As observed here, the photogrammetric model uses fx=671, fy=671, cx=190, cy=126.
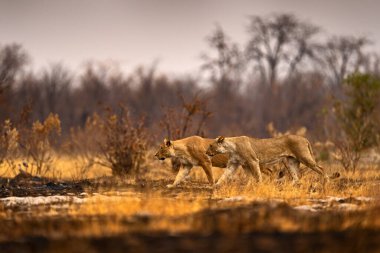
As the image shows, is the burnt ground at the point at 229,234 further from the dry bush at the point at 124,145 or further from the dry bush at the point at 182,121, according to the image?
the dry bush at the point at 182,121

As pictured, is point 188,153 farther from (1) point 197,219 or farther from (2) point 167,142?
(1) point 197,219

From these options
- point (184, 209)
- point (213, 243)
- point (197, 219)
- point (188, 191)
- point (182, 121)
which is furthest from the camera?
point (182, 121)

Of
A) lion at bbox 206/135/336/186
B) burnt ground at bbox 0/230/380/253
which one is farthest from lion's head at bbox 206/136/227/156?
burnt ground at bbox 0/230/380/253

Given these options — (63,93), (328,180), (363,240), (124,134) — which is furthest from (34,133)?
(63,93)

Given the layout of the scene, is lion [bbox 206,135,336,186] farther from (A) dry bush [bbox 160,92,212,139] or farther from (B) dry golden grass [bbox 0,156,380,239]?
(A) dry bush [bbox 160,92,212,139]

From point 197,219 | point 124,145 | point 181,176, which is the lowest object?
point 197,219

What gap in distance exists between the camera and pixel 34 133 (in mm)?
17188

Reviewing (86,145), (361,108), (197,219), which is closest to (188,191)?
(197,219)

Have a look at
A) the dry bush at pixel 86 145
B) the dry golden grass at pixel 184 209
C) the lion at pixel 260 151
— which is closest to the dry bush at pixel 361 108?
the dry bush at pixel 86 145

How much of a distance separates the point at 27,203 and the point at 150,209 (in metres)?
2.62

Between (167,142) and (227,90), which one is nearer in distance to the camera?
(167,142)

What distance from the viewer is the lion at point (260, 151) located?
12961 mm

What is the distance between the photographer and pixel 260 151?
13156 mm

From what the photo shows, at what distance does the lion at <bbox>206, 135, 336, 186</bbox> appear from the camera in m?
13.0
